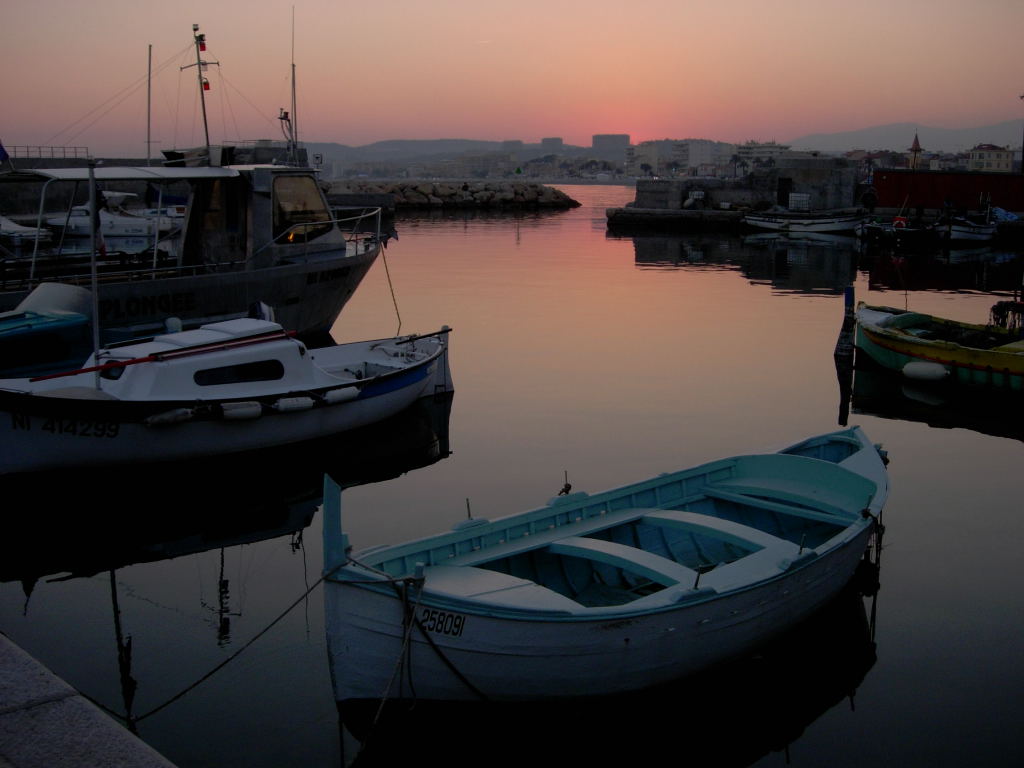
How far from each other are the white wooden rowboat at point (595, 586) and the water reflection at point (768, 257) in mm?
25430

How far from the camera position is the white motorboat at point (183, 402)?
12.0 meters

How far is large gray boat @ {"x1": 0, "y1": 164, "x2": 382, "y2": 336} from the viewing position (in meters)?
17.7

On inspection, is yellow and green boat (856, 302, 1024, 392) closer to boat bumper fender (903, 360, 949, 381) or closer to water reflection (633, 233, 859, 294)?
boat bumper fender (903, 360, 949, 381)

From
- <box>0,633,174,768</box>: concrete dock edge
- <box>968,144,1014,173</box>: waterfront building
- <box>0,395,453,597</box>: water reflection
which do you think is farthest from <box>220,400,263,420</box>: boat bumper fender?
<box>968,144,1014,173</box>: waterfront building

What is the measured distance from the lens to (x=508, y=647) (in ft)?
22.3

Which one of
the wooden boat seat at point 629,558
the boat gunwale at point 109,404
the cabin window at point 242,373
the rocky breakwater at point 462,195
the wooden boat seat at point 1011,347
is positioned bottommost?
the wooden boat seat at point 629,558

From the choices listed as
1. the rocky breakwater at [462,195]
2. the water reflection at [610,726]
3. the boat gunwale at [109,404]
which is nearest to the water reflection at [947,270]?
the boat gunwale at [109,404]

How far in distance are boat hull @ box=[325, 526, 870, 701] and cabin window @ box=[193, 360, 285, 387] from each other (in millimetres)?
6815

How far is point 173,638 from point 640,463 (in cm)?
690

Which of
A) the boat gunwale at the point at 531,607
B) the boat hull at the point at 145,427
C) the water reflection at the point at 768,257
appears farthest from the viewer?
the water reflection at the point at 768,257

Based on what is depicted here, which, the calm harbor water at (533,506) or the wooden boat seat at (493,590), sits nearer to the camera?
the wooden boat seat at (493,590)

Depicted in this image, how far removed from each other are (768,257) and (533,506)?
119ft

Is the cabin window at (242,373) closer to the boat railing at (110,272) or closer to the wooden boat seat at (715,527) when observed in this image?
the boat railing at (110,272)

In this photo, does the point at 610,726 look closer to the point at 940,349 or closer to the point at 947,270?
the point at 940,349
